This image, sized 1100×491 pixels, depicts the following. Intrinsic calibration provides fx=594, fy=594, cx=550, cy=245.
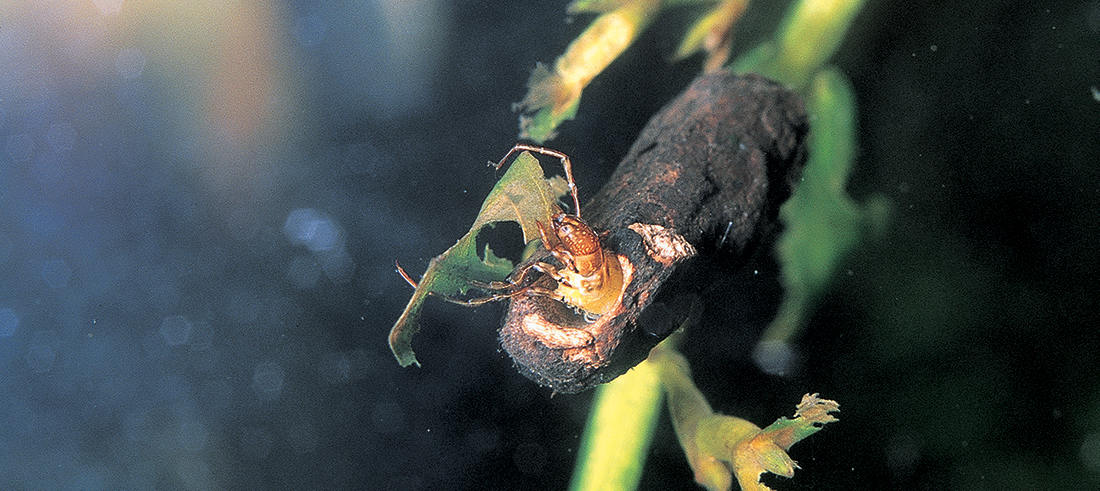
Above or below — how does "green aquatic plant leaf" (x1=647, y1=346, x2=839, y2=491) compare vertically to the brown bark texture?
below

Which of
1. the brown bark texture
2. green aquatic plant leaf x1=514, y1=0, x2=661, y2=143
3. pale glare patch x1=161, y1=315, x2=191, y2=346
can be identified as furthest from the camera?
pale glare patch x1=161, y1=315, x2=191, y2=346

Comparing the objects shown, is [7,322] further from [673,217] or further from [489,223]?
[673,217]

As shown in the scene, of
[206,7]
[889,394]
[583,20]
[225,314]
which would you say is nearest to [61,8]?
[206,7]

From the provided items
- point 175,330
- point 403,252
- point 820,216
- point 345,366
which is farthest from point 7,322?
point 820,216

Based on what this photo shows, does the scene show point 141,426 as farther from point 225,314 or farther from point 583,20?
point 583,20

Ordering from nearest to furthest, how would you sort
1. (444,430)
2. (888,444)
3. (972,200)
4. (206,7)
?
(444,430), (888,444), (206,7), (972,200)

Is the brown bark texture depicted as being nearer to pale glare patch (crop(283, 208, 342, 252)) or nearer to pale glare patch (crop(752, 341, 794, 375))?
pale glare patch (crop(752, 341, 794, 375))

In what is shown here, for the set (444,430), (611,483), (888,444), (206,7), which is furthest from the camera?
(206,7)

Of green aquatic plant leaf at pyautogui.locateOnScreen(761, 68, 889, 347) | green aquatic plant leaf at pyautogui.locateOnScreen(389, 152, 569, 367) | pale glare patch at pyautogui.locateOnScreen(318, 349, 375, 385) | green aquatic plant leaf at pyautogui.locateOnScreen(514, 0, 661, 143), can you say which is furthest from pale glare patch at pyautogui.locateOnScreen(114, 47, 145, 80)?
green aquatic plant leaf at pyautogui.locateOnScreen(761, 68, 889, 347)

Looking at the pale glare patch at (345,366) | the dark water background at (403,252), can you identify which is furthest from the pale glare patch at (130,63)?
the pale glare patch at (345,366)
